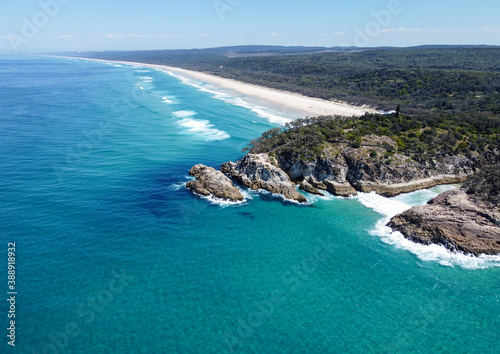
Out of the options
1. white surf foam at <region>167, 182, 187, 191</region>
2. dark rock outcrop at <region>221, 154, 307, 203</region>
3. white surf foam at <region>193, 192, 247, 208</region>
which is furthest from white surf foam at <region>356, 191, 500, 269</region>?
white surf foam at <region>167, 182, 187, 191</region>

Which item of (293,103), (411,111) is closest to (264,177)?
(411,111)

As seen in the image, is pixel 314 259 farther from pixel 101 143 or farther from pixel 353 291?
pixel 101 143

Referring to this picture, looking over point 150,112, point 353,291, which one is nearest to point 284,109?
point 150,112

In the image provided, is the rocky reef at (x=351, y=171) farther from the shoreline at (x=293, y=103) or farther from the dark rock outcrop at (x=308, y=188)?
the shoreline at (x=293, y=103)

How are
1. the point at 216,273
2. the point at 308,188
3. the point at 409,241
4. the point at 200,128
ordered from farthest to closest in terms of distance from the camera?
the point at 200,128
the point at 308,188
the point at 409,241
the point at 216,273

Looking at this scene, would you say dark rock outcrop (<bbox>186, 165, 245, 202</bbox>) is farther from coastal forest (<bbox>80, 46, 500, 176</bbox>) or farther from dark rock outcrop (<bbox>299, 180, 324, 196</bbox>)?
coastal forest (<bbox>80, 46, 500, 176</bbox>)

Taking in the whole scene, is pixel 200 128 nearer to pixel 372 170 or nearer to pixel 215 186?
pixel 215 186

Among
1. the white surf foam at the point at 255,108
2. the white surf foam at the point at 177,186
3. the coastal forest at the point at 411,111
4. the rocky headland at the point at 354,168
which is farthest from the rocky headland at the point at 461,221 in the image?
the white surf foam at the point at 255,108
